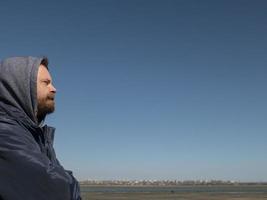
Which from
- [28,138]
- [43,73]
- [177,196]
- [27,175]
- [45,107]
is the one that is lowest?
[177,196]

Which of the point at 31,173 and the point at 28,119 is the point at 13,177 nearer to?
the point at 31,173

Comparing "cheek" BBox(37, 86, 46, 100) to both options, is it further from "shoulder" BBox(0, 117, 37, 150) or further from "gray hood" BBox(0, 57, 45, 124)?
"shoulder" BBox(0, 117, 37, 150)

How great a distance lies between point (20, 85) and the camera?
7.49 ft

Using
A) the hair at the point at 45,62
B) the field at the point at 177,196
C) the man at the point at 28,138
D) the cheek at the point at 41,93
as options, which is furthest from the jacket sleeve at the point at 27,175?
the field at the point at 177,196

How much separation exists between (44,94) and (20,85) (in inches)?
7.0

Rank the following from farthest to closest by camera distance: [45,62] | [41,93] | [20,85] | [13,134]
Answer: [45,62], [41,93], [20,85], [13,134]

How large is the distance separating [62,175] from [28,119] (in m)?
0.33

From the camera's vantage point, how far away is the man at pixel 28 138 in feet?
6.48

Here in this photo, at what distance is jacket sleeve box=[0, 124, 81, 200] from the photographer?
1958 millimetres

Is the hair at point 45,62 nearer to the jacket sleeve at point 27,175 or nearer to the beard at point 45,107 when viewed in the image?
the beard at point 45,107

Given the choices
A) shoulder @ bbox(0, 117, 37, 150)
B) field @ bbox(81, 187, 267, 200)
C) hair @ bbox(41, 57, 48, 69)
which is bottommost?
field @ bbox(81, 187, 267, 200)

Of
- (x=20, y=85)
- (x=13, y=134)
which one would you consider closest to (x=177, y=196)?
(x=20, y=85)

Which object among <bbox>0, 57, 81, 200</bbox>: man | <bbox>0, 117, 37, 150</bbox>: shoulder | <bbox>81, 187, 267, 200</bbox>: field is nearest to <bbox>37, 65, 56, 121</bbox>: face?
<bbox>0, 57, 81, 200</bbox>: man

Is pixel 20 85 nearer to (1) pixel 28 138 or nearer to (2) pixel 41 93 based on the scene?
(2) pixel 41 93
